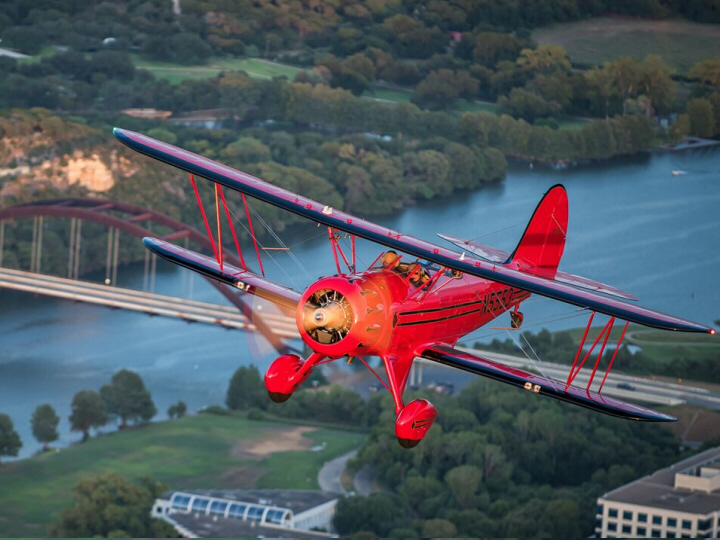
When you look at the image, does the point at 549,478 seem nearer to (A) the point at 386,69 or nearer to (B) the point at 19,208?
(A) the point at 386,69

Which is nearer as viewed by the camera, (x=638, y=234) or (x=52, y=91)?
(x=638, y=234)

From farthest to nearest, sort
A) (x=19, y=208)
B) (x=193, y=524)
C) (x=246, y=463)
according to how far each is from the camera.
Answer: (x=19, y=208), (x=246, y=463), (x=193, y=524)

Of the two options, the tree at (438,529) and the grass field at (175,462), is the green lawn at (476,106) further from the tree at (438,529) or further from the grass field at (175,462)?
the tree at (438,529)

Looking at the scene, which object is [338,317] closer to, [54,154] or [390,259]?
[390,259]

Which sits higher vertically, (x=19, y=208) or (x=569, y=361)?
(x=19, y=208)

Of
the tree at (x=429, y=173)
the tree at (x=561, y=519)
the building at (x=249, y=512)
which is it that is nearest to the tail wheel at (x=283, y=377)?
the building at (x=249, y=512)

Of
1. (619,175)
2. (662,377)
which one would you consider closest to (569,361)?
(662,377)

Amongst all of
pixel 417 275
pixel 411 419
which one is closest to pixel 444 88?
pixel 417 275
